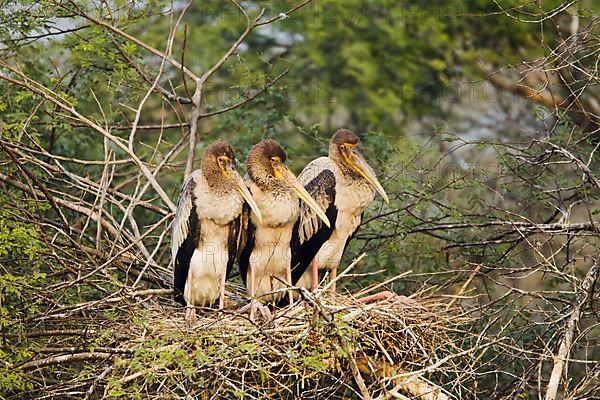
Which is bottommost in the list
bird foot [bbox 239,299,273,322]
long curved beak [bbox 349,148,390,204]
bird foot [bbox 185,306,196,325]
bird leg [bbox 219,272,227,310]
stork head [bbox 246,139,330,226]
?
bird leg [bbox 219,272,227,310]

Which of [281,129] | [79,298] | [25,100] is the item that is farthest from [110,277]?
[281,129]

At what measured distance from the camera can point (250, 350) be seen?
6156mm

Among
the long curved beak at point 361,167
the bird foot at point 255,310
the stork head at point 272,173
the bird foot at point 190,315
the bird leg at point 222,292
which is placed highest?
the stork head at point 272,173

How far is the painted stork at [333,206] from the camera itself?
837cm

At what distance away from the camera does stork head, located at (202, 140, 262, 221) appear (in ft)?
25.7

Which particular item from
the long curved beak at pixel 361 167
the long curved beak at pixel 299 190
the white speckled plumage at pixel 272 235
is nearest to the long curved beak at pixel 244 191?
the white speckled plumage at pixel 272 235

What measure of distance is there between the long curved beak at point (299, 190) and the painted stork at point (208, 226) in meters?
0.32

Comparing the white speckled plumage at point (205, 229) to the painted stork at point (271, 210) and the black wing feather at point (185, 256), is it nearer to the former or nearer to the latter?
the black wing feather at point (185, 256)

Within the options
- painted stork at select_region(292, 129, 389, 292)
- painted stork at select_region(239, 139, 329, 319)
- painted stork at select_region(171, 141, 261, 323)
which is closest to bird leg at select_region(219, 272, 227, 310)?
painted stork at select_region(171, 141, 261, 323)

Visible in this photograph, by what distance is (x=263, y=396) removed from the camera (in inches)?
253

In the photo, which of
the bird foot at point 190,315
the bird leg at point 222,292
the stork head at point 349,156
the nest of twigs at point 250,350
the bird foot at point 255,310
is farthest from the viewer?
the stork head at point 349,156

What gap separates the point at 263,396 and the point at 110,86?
3265 mm

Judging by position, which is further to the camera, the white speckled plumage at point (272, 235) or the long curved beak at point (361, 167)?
the long curved beak at point (361, 167)

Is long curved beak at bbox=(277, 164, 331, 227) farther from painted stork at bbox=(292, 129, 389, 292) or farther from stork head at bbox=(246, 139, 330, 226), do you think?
painted stork at bbox=(292, 129, 389, 292)
